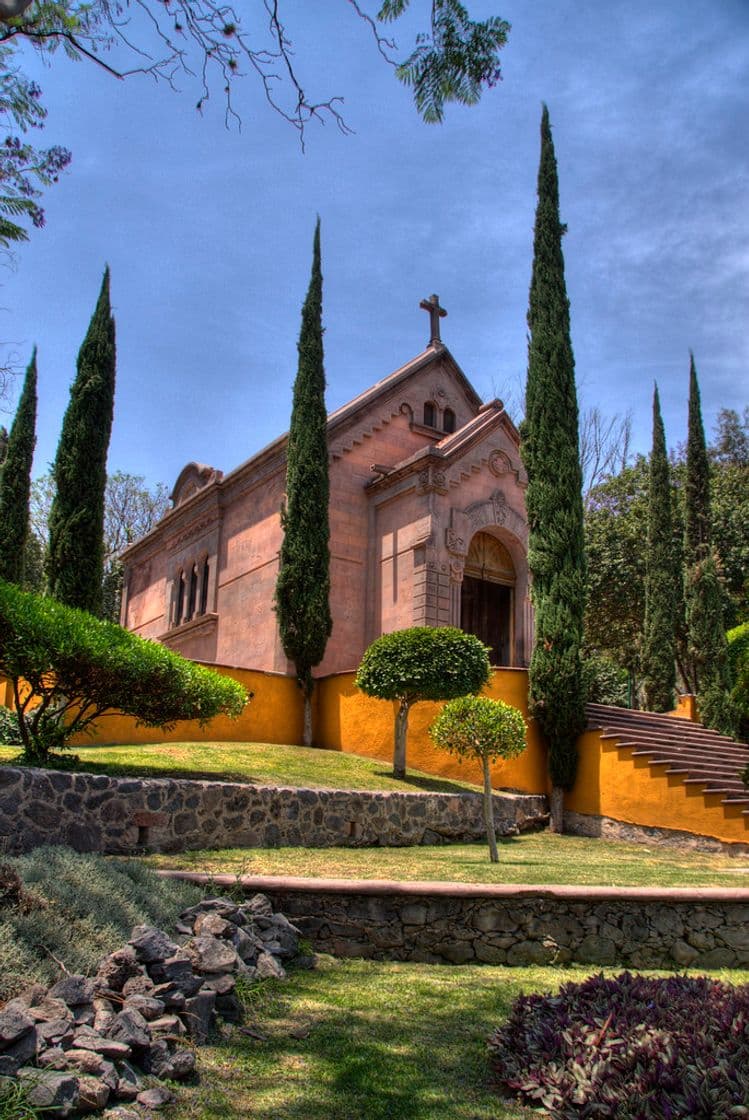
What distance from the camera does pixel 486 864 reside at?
11.3 meters

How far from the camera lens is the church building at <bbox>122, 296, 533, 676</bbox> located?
863 inches

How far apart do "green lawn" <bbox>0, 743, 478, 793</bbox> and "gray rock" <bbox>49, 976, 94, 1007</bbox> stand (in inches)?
255

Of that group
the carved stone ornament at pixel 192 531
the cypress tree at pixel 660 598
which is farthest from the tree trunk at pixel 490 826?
the carved stone ornament at pixel 192 531

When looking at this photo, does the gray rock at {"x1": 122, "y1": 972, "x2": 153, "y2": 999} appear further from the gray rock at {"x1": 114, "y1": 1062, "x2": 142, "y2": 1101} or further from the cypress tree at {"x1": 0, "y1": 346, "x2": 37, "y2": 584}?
the cypress tree at {"x1": 0, "y1": 346, "x2": 37, "y2": 584}

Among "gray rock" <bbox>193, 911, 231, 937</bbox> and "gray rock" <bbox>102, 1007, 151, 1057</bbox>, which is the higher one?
"gray rock" <bbox>193, 911, 231, 937</bbox>

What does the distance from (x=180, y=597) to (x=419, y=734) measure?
1407 cm

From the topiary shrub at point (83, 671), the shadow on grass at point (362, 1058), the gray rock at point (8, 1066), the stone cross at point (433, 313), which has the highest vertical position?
the stone cross at point (433, 313)

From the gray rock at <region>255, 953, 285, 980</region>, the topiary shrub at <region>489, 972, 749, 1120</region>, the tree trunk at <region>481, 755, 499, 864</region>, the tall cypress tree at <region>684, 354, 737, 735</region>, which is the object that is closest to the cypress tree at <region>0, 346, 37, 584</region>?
the tree trunk at <region>481, 755, 499, 864</region>

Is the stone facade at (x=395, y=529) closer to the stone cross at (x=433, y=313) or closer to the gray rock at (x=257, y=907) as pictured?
the stone cross at (x=433, y=313)

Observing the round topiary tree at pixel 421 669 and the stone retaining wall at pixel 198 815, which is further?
the round topiary tree at pixel 421 669

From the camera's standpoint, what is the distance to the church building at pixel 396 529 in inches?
863

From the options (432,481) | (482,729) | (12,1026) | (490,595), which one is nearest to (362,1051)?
(12,1026)

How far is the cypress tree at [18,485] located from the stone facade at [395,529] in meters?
5.12

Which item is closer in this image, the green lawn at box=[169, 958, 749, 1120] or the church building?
the green lawn at box=[169, 958, 749, 1120]
